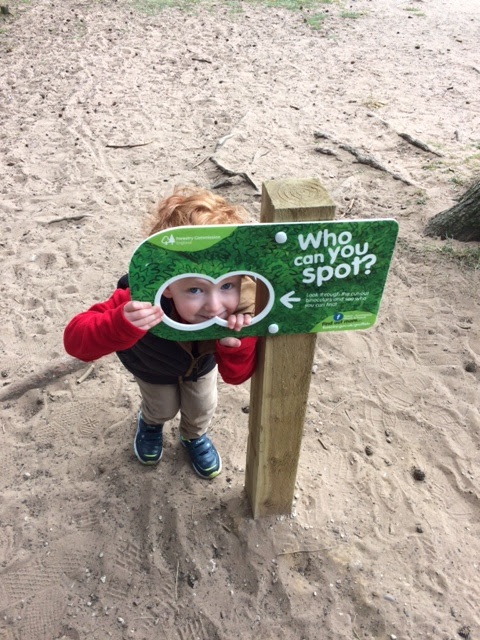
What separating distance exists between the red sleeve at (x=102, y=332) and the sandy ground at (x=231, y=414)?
1.06 meters

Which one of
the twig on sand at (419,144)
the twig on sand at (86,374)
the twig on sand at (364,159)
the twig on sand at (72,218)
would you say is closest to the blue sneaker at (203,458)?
the twig on sand at (86,374)

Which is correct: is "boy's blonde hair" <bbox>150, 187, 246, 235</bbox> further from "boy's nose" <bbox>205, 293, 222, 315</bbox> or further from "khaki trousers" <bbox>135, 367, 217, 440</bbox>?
"khaki trousers" <bbox>135, 367, 217, 440</bbox>

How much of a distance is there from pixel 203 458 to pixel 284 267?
1392mm

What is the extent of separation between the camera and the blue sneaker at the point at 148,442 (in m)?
2.58

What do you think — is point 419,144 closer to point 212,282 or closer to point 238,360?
point 238,360

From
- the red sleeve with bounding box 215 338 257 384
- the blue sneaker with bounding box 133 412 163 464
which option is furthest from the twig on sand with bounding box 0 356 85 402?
the red sleeve with bounding box 215 338 257 384

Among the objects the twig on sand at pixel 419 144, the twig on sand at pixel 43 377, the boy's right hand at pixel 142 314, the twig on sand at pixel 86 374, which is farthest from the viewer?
the twig on sand at pixel 419 144

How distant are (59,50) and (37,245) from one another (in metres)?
4.76

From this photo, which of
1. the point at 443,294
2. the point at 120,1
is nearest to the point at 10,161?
the point at 443,294

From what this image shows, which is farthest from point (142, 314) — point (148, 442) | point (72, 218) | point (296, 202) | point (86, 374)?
point (72, 218)

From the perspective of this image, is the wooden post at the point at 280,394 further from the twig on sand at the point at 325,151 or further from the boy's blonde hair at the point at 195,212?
the twig on sand at the point at 325,151

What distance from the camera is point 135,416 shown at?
2.92m

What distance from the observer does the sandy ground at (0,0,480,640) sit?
219 cm

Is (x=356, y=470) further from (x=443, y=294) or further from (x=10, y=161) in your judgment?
(x=10, y=161)
